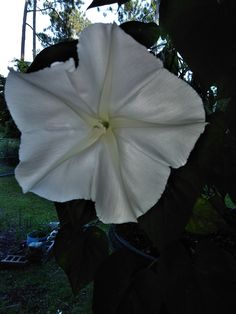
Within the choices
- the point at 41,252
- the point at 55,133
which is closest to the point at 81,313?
the point at 41,252

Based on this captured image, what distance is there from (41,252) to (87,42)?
7.56 ft

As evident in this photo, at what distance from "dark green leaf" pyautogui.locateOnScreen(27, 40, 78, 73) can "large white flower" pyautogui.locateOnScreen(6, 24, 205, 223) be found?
7cm

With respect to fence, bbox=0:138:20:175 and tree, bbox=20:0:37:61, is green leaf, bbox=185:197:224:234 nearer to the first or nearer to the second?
fence, bbox=0:138:20:175

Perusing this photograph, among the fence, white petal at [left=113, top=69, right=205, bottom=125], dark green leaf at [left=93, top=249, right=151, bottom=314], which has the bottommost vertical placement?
the fence

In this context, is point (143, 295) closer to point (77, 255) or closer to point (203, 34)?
point (77, 255)

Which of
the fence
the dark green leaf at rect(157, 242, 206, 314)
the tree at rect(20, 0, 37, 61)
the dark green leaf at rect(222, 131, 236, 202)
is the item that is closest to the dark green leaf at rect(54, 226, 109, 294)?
the dark green leaf at rect(157, 242, 206, 314)

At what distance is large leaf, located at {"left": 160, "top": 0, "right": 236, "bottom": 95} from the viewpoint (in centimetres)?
40

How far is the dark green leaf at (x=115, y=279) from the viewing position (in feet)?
1.66

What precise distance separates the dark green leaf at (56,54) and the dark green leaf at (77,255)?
235 millimetres

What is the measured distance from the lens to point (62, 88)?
359 millimetres

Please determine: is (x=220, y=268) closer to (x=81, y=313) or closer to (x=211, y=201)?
(x=211, y=201)

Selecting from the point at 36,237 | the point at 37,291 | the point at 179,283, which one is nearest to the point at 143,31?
the point at 179,283

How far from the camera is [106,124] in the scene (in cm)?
39

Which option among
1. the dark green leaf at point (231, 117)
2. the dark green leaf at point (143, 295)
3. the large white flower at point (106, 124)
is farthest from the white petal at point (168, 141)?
the dark green leaf at point (143, 295)
